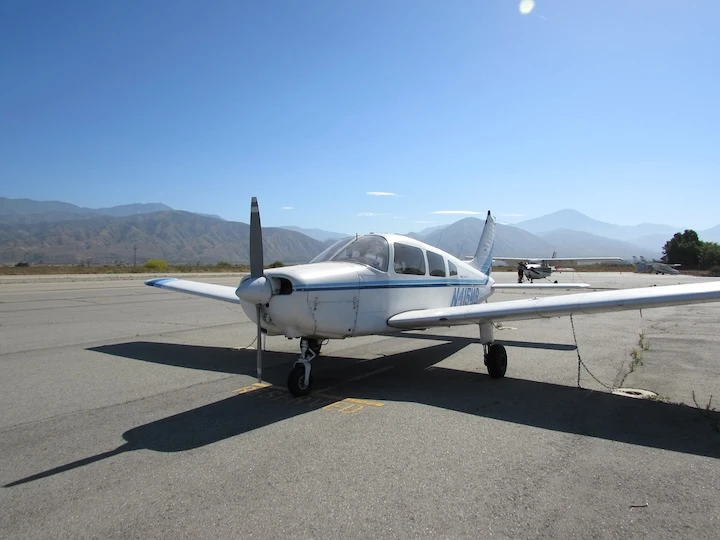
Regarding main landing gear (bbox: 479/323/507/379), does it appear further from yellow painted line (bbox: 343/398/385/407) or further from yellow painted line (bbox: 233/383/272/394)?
yellow painted line (bbox: 233/383/272/394)

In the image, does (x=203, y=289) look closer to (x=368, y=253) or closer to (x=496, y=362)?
(x=368, y=253)

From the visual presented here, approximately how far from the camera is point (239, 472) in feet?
13.3

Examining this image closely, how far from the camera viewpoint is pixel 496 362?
770 cm

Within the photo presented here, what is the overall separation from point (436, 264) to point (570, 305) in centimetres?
289

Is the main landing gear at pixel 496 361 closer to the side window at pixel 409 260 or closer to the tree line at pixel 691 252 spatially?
the side window at pixel 409 260

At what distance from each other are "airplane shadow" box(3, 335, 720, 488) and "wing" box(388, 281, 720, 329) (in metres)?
0.99

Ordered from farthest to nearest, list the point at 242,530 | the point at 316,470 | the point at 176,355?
the point at 176,355, the point at 316,470, the point at 242,530

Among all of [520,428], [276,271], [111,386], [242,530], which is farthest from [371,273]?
[242,530]

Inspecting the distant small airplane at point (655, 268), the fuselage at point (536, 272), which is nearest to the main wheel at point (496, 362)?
the fuselage at point (536, 272)

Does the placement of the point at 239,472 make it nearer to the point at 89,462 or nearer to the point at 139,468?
the point at 139,468

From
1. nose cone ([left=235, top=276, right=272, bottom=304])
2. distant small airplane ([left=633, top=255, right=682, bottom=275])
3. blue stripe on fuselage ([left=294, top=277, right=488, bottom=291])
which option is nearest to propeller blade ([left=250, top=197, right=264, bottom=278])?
nose cone ([left=235, top=276, right=272, bottom=304])

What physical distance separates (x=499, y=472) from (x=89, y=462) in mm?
3623

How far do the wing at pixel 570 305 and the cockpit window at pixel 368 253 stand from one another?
3.02ft

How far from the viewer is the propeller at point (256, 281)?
19.8 ft
